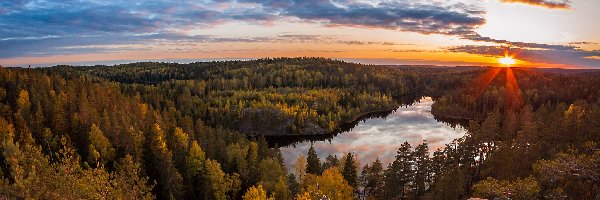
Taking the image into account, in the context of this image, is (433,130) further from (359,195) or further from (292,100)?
(359,195)

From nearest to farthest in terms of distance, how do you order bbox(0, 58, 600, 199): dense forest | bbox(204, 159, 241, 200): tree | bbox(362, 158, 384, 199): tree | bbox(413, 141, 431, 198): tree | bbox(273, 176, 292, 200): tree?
bbox(0, 58, 600, 199): dense forest < bbox(273, 176, 292, 200): tree < bbox(413, 141, 431, 198): tree < bbox(204, 159, 241, 200): tree < bbox(362, 158, 384, 199): tree

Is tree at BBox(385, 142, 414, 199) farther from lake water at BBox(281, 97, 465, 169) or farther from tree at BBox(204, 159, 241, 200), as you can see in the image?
lake water at BBox(281, 97, 465, 169)

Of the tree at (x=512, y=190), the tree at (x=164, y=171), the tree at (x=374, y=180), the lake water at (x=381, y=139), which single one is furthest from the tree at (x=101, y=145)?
the tree at (x=512, y=190)

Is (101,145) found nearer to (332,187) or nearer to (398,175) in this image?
(332,187)

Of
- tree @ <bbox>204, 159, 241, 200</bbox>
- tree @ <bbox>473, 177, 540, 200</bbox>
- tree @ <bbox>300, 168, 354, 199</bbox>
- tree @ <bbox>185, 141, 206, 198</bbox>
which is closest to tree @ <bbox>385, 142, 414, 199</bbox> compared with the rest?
tree @ <bbox>300, 168, 354, 199</bbox>

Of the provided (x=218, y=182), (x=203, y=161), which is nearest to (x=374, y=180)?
(x=218, y=182)

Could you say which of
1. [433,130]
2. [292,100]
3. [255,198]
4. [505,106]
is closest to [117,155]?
[255,198]

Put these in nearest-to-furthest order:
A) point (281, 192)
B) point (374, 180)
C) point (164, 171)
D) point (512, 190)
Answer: point (512, 190)
point (281, 192)
point (164, 171)
point (374, 180)

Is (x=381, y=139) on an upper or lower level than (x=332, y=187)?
lower

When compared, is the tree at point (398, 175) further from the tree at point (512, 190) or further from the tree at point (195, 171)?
the tree at point (512, 190)
